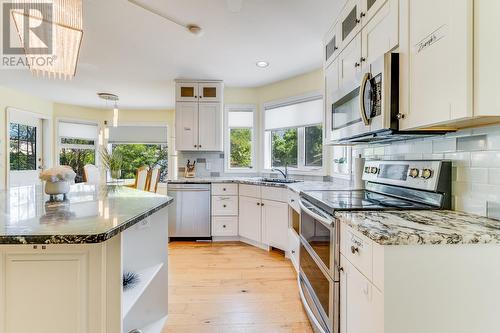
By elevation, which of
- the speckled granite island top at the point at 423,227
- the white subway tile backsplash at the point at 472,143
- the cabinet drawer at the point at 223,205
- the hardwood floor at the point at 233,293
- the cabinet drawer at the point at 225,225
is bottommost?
the hardwood floor at the point at 233,293

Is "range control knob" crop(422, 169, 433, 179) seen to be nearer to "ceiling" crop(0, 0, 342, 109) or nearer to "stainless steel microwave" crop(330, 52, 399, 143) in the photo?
"stainless steel microwave" crop(330, 52, 399, 143)

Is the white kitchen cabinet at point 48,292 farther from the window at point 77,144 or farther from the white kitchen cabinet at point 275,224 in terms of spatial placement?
the window at point 77,144

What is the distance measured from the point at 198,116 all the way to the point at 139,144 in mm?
2951

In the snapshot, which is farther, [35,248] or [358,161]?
[358,161]

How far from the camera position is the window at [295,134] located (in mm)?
3533

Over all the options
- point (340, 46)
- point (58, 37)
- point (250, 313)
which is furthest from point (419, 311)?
point (58, 37)

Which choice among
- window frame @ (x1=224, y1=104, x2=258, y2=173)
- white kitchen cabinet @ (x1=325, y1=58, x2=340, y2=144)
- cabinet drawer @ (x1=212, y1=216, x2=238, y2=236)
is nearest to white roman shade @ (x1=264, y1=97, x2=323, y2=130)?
window frame @ (x1=224, y1=104, x2=258, y2=173)

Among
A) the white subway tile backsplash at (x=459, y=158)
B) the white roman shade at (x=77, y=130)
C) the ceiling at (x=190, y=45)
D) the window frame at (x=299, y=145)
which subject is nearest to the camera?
the white subway tile backsplash at (x=459, y=158)

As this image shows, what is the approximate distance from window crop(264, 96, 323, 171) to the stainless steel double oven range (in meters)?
1.55

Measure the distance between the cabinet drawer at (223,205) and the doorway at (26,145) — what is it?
3.64 meters

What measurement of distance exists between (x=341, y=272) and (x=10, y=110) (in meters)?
5.71

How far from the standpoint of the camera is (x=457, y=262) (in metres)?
0.96

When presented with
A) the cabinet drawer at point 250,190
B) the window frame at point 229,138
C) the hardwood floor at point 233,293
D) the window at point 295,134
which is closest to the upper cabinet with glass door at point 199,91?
the window frame at point 229,138

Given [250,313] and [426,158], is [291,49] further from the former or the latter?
[250,313]
